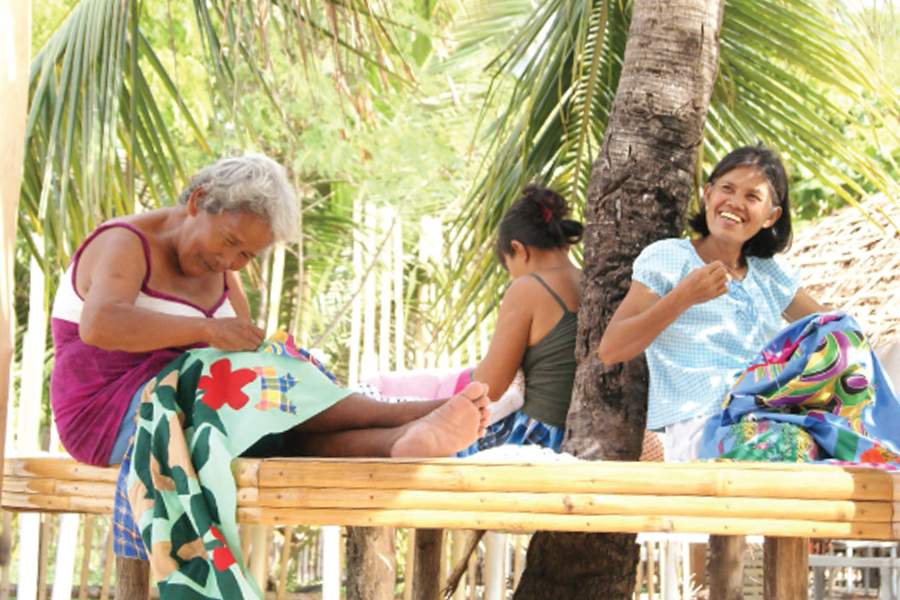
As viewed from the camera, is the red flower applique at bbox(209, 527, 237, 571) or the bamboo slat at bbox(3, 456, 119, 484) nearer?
the red flower applique at bbox(209, 527, 237, 571)

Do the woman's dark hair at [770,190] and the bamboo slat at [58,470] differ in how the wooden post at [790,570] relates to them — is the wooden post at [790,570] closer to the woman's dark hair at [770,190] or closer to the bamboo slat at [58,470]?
the woman's dark hair at [770,190]

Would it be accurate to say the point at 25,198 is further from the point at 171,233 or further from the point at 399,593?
the point at 399,593

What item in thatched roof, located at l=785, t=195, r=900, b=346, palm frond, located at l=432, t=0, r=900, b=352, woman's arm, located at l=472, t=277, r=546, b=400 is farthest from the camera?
thatched roof, located at l=785, t=195, r=900, b=346

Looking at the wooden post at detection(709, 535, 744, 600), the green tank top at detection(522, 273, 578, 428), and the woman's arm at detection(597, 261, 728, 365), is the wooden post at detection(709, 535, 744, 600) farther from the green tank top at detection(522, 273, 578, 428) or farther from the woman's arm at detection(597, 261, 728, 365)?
the woman's arm at detection(597, 261, 728, 365)

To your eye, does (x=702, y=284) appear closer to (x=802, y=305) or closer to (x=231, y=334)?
(x=802, y=305)

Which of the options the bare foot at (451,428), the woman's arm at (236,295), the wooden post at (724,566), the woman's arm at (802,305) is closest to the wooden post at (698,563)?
the wooden post at (724,566)

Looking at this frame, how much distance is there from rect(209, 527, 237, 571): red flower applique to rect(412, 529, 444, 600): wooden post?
1.45 metres

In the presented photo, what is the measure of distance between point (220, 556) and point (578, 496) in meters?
0.77

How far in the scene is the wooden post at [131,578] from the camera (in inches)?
116

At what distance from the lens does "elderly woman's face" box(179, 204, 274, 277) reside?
2729 millimetres

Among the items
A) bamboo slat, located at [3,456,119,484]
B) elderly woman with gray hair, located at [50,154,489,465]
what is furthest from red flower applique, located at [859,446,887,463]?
bamboo slat, located at [3,456,119,484]

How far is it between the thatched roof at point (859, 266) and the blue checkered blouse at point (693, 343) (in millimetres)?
2784

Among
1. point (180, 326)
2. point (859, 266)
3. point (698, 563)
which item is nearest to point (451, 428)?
point (180, 326)

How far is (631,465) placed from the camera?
2.14m
